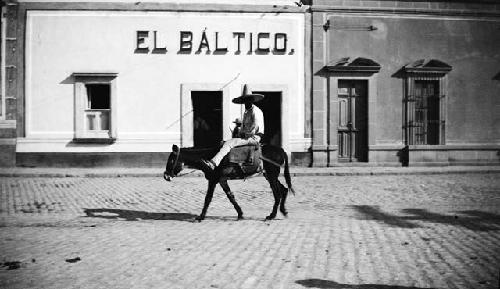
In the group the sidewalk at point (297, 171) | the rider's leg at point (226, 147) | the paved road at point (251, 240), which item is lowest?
the paved road at point (251, 240)

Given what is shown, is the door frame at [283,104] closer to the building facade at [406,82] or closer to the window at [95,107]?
the building facade at [406,82]

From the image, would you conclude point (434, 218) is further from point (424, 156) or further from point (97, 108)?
point (97, 108)

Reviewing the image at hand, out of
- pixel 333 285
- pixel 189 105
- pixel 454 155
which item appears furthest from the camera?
pixel 454 155

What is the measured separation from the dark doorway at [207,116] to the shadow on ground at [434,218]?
9.18 m

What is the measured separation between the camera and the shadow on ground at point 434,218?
6.97 metres

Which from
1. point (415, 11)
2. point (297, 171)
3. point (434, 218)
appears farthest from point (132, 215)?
point (415, 11)

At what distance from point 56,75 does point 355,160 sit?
11.0 meters

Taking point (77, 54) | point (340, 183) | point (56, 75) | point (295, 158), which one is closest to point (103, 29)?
point (77, 54)

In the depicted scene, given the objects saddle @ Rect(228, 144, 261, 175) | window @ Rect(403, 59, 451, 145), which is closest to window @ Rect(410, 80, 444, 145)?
window @ Rect(403, 59, 451, 145)

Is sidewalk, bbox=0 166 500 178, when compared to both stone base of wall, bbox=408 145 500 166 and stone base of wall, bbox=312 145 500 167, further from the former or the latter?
stone base of wall, bbox=408 145 500 166

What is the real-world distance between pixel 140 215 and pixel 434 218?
16.1ft

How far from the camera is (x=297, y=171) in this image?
15109 millimetres

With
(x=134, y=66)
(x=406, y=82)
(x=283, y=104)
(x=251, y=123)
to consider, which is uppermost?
(x=134, y=66)

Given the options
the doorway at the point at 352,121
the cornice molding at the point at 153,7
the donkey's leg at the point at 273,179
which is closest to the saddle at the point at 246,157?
the donkey's leg at the point at 273,179
